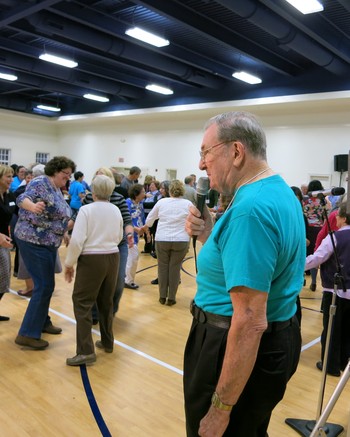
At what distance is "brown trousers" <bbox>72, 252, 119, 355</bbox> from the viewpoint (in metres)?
3.36

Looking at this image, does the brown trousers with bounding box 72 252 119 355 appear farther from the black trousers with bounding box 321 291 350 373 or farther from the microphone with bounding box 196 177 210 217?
the black trousers with bounding box 321 291 350 373

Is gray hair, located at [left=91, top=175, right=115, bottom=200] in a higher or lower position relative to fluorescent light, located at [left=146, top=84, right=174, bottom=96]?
lower

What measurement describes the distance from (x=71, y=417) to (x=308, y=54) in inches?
306

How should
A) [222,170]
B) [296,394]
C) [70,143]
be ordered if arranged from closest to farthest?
[222,170] < [296,394] < [70,143]

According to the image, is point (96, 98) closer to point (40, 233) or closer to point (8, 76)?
point (8, 76)

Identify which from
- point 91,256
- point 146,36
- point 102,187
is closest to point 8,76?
point 146,36

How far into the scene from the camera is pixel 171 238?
17.6ft

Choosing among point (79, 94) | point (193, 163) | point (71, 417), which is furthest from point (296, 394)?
point (79, 94)

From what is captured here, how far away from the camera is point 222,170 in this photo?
4.60ft

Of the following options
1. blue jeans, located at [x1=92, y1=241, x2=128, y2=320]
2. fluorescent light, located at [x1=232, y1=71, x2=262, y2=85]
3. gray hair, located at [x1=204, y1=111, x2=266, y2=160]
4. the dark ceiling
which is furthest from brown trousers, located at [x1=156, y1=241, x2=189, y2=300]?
fluorescent light, located at [x1=232, y1=71, x2=262, y2=85]

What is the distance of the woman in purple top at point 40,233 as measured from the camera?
3.58 meters

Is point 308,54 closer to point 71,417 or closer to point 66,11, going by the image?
point 66,11

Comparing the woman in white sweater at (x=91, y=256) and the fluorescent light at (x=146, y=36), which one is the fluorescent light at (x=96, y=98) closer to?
the fluorescent light at (x=146, y=36)

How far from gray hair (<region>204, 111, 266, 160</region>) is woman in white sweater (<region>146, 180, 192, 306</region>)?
393 cm
